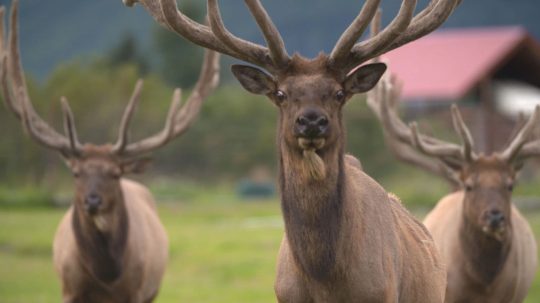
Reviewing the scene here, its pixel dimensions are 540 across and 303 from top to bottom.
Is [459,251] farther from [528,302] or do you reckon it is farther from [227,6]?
[227,6]

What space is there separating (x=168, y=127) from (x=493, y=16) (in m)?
179

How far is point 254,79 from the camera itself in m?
6.64

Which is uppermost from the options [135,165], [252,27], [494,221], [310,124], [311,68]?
[311,68]

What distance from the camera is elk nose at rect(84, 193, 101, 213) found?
33.0ft

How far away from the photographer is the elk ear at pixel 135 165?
36.3 feet

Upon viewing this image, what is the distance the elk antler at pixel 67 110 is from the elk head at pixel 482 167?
2.16m

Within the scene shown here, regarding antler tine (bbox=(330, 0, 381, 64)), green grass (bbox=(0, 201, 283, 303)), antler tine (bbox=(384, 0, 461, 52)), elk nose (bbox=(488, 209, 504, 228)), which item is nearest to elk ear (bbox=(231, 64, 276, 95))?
antler tine (bbox=(330, 0, 381, 64))

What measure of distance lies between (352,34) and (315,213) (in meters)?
1.16

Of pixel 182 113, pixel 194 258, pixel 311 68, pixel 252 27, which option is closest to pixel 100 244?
pixel 182 113

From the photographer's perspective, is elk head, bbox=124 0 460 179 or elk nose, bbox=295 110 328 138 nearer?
elk nose, bbox=295 110 328 138

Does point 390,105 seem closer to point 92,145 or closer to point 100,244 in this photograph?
point 92,145

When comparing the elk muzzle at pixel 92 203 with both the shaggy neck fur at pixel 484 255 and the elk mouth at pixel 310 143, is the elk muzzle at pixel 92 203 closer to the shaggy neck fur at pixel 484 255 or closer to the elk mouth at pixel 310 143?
the shaggy neck fur at pixel 484 255

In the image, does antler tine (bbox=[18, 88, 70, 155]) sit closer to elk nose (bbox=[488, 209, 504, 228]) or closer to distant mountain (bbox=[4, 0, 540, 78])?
elk nose (bbox=[488, 209, 504, 228])

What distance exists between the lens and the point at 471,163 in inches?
402
